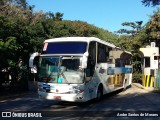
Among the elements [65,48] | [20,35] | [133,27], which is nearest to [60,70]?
[65,48]

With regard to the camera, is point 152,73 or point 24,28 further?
point 152,73

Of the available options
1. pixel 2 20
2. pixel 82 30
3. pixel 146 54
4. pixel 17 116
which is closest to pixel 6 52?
pixel 2 20

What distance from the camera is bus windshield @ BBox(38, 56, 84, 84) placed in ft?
51.8

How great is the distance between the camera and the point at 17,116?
42.9 ft

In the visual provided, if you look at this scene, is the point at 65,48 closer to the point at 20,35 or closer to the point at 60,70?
the point at 60,70

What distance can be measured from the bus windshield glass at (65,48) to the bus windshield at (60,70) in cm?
36

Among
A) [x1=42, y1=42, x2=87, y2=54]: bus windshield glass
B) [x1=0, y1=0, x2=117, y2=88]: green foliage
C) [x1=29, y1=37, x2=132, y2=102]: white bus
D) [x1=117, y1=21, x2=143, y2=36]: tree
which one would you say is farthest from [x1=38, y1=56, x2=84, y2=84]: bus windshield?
[x1=117, y1=21, x2=143, y2=36]: tree

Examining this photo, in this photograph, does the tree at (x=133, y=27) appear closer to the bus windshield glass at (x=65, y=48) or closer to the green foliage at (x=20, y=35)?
the green foliage at (x=20, y=35)

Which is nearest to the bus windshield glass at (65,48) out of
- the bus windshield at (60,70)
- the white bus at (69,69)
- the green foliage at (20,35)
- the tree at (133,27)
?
the white bus at (69,69)

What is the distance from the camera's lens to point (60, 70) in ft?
52.3

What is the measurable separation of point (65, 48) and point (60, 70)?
113 cm

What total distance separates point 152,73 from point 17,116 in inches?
Result: 818

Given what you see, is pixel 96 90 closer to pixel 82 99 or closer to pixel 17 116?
pixel 82 99

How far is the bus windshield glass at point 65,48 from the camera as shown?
16.2 meters
